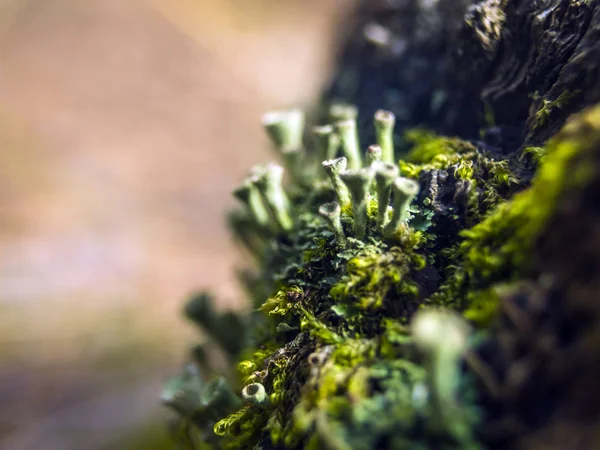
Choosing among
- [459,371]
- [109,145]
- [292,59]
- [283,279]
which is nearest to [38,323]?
[109,145]

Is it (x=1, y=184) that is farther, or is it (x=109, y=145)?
(x=109, y=145)

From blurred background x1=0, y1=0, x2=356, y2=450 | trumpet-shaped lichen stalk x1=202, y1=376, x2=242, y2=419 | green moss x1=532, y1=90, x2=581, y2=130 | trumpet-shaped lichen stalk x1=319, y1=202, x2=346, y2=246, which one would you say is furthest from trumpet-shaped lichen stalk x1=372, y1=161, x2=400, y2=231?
blurred background x1=0, y1=0, x2=356, y2=450

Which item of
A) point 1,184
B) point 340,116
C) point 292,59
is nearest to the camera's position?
point 340,116

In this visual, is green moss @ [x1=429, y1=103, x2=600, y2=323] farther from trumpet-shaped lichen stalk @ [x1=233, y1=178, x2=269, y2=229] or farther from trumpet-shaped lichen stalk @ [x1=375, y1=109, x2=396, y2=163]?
trumpet-shaped lichen stalk @ [x1=233, y1=178, x2=269, y2=229]

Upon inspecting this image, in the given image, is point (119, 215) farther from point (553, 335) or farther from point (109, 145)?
point (553, 335)

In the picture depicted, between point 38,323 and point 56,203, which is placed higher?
point 56,203

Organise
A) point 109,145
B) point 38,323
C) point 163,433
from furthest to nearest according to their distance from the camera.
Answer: point 109,145 → point 38,323 → point 163,433

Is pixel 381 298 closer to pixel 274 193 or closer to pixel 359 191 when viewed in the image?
pixel 359 191

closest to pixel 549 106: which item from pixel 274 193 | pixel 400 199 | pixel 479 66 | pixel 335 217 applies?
pixel 479 66

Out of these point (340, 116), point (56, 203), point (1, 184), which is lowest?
point (340, 116)
